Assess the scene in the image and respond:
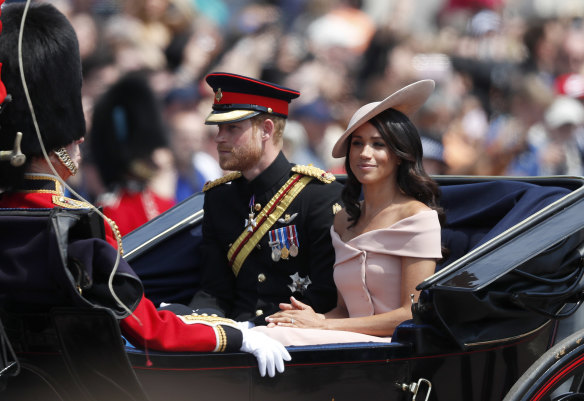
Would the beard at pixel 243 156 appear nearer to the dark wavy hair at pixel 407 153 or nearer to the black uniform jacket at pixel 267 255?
the black uniform jacket at pixel 267 255

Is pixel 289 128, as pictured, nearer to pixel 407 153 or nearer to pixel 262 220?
pixel 262 220

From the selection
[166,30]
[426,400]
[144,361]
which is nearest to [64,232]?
[144,361]

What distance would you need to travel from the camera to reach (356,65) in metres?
7.86

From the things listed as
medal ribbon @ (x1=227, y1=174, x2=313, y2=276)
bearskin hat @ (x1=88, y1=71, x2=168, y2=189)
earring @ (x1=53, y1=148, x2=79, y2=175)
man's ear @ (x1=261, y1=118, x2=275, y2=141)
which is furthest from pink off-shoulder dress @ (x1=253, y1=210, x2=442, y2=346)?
bearskin hat @ (x1=88, y1=71, x2=168, y2=189)

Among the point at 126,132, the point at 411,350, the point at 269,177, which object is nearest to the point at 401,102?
the point at 269,177

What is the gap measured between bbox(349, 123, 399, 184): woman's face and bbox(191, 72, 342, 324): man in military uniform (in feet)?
1.29

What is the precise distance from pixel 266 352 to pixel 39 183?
0.91 metres

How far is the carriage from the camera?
272cm

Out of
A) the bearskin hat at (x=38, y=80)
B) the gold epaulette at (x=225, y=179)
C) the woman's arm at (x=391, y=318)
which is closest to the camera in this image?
the bearskin hat at (x=38, y=80)

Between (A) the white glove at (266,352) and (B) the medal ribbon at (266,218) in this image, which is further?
(B) the medal ribbon at (266,218)

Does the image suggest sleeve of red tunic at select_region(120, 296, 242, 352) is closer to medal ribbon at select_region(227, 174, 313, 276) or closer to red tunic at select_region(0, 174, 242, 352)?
red tunic at select_region(0, 174, 242, 352)

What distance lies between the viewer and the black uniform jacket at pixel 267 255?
12.3ft

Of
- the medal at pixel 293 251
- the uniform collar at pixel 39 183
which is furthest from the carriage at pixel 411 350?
the medal at pixel 293 251

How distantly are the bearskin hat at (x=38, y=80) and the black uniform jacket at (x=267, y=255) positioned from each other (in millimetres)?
1167
